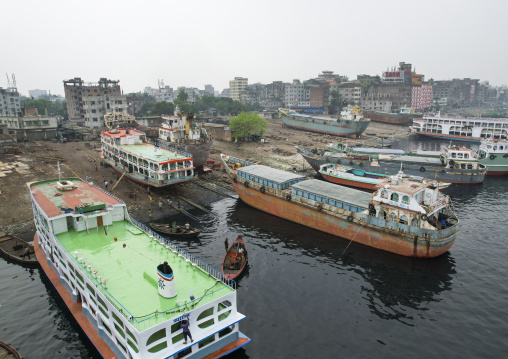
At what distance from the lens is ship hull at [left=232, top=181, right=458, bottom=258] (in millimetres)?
29766

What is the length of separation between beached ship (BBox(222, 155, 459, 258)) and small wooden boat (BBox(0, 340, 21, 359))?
27603 millimetres

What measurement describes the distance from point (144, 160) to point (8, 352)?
3033 cm

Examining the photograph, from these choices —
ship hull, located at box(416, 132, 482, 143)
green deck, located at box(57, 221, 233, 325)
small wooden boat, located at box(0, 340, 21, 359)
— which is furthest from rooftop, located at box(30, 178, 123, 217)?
ship hull, located at box(416, 132, 482, 143)

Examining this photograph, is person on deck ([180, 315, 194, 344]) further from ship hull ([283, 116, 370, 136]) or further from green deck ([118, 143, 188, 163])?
ship hull ([283, 116, 370, 136])

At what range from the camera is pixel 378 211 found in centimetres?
3203

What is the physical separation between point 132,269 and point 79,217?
7.94 meters

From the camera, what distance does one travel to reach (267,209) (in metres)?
41.6

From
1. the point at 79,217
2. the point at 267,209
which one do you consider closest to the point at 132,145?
the point at 267,209

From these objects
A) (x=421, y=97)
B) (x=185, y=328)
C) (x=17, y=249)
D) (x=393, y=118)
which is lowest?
(x=17, y=249)

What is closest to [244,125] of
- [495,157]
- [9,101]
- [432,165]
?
[432,165]

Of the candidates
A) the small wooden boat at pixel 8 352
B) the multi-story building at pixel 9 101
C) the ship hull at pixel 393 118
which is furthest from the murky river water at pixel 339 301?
the multi-story building at pixel 9 101

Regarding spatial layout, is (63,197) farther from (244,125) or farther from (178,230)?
(244,125)

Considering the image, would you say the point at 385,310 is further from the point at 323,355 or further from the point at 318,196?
the point at 318,196

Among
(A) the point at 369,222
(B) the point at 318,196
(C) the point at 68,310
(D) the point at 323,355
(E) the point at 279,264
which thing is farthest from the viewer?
(B) the point at 318,196
